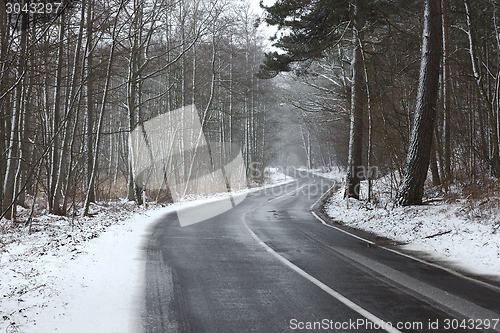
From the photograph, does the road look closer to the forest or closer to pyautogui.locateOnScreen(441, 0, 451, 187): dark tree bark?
the forest

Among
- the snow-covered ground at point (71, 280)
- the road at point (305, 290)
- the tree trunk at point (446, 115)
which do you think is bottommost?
the road at point (305, 290)

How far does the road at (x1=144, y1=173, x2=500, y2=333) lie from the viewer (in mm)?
4637

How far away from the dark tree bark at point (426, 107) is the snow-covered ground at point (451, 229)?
90 cm

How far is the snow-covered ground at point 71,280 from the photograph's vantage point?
4676mm

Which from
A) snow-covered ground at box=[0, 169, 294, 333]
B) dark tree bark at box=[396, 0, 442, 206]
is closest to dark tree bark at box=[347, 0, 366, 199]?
dark tree bark at box=[396, 0, 442, 206]

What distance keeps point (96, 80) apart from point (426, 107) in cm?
1080

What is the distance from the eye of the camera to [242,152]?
4359cm

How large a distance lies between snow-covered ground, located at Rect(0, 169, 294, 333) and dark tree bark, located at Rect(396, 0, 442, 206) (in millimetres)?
9036

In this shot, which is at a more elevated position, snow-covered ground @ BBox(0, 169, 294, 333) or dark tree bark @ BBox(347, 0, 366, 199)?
dark tree bark @ BBox(347, 0, 366, 199)

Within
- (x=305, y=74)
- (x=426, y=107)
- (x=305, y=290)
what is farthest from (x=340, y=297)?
(x=305, y=74)

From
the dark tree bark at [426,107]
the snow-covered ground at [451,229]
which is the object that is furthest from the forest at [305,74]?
the snow-covered ground at [451,229]

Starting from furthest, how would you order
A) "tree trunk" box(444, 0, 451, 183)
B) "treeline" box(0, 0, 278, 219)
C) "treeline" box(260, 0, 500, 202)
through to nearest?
"treeline" box(260, 0, 500, 202) → "tree trunk" box(444, 0, 451, 183) → "treeline" box(0, 0, 278, 219)

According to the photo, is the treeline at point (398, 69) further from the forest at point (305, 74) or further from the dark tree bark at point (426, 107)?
the dark tree bark at point (426, 107)

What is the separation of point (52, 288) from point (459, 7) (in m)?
20.9
